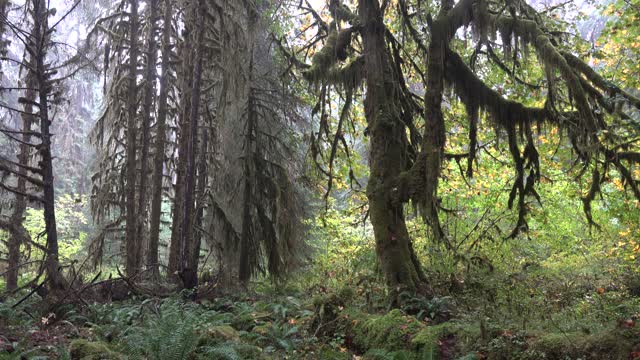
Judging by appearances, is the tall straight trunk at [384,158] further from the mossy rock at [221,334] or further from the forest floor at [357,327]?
the mossy rock at [221,334]

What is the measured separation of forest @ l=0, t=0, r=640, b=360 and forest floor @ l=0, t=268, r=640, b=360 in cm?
3

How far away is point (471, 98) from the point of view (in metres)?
8.06

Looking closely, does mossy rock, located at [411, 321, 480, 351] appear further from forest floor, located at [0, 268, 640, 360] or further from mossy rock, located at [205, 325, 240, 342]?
mossy rock, located at [205, 325, 240, 342]

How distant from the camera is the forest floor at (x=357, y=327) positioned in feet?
15.5

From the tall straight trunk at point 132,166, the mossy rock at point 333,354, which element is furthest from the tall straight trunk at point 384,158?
the tall straight trunk at point 132,166

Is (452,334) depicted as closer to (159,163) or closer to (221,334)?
(221,334)

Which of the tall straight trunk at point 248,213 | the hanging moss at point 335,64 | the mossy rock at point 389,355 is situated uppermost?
the hanging moss at point 335,64

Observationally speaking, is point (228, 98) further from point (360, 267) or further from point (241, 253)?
point (360, 267)

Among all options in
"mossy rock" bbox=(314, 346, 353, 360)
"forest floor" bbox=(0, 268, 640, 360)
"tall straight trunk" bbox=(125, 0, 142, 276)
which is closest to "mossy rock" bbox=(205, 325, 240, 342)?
"forest floor" bbox=(0, 268, 640, 360)

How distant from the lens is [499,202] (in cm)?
1299

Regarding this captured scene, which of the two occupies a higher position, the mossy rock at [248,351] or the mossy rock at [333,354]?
the mossy rock at [248,351]

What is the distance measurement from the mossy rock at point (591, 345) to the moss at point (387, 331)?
59.6 inches

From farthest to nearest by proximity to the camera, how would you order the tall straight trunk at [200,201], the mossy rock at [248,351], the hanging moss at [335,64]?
the tall straight trunk at [200,201] < the hanging moss at [335,64] < the mossy rock at [248,351]

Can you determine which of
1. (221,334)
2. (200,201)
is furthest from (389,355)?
(200,201)
